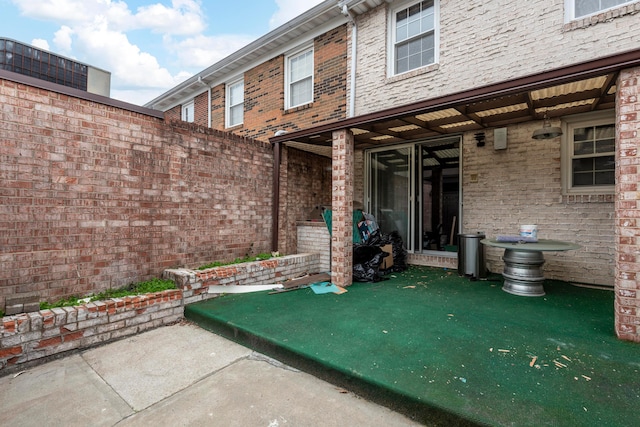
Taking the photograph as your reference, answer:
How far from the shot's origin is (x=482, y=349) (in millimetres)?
2531

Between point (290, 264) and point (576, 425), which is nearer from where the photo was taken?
point (576, 425)

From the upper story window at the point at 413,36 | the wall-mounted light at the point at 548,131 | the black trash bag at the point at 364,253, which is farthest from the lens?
the upper story window at the point at 413,36

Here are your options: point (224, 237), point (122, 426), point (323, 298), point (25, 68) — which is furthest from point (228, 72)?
point (122, 426)

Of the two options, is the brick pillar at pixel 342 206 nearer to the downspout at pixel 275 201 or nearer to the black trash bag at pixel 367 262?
the black trash bag at pixel 367 262

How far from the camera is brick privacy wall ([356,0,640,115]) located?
3986 millimetres

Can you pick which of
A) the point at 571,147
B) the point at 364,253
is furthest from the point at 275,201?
the point at 571,147

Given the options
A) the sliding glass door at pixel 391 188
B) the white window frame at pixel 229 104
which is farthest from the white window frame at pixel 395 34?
the white window frame at pixel 229 104

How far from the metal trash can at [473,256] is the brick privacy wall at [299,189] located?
3.16 m

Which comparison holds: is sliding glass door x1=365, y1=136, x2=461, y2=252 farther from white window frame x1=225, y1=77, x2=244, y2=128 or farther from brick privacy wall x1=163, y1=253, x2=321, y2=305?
white window frame x1=225, y1=77, x2=244, y2=128

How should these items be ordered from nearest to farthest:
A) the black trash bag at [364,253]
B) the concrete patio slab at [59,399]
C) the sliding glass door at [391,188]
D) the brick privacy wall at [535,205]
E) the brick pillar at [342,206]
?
1. the concrete patio slab at [59,399]
2. the brick privacy wall at [535,205]
3. the brick pillar at [342,206]
4. the black trash bag at [364,253]
5. the sliding glass door at [391,188]

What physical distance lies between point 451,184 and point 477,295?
23.9ft

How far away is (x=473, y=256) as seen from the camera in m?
5.00

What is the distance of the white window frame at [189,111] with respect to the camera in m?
10.5

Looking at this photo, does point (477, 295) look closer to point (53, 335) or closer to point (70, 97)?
point (53, 335)
